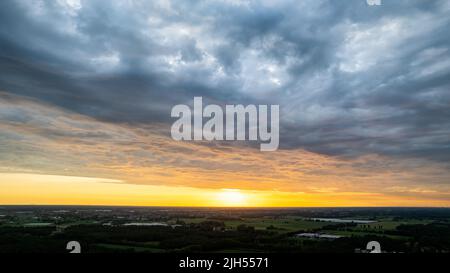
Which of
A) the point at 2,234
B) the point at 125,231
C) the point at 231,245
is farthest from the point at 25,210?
the point at 231,245

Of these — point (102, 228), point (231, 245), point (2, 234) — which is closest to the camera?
point (231, 245)
